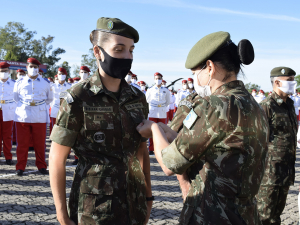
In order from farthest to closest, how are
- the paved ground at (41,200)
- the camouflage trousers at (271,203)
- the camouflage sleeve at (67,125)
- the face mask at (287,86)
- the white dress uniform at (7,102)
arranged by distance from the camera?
the white dress uniform at (7,102) → the face mask at (287,86) → the paved ground at (41,200) → the camouflage trousers at (271,203) → the camouflage sleeve at (67,125)

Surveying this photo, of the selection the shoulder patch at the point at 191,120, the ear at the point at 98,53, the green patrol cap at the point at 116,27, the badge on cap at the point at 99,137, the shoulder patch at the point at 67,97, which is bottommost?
the badge on cap at the point at 99,137

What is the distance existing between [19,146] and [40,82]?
1.50 m

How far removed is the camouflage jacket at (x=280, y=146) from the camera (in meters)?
4.03

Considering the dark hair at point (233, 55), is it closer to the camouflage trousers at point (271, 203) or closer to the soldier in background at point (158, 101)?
the camouflage trousers at point (271, 203)

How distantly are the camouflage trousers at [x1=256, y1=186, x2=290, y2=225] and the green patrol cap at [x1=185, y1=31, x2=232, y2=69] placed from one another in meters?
2.95

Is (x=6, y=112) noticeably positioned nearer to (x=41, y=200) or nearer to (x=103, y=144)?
(x=41, y=200)

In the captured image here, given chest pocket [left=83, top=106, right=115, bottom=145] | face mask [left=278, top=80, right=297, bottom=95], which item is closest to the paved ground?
face mask [left=278, top=80, right=297, bottom=95]

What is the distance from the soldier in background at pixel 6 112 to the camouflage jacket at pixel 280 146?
19.6ft

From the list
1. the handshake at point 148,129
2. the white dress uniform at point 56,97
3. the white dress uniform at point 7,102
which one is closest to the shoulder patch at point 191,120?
the handshake at point 148,129

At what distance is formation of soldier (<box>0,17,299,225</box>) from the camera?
158cm

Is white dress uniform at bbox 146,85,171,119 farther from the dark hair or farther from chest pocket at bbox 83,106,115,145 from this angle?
the dark hair

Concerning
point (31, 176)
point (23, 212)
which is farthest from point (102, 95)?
point (31, 176)

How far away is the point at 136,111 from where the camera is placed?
83.3 inches

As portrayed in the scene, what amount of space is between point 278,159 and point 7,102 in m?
6.60
